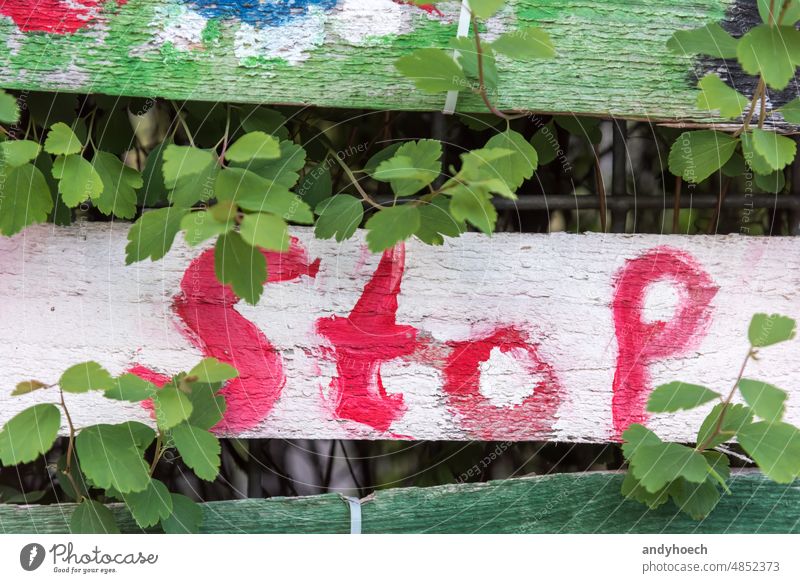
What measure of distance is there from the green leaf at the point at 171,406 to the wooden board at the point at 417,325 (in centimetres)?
7

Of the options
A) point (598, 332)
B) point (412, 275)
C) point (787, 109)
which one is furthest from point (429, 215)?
point (787, 109)

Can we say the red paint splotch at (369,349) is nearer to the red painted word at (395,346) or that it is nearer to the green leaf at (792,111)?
the red painted word at (395,346)

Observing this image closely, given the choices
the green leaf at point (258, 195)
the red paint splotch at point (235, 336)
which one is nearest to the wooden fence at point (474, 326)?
the red paint splotch at point (235, 336)

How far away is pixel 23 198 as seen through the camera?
0.56 meters

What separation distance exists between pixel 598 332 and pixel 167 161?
0.35 metres

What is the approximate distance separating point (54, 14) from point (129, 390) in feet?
0.93

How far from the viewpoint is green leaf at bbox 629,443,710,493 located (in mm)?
557

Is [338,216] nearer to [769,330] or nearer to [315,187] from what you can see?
[315,187]

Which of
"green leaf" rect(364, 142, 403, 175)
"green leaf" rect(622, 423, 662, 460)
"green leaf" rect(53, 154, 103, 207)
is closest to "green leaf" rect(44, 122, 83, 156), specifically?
"green leaf" rect(53, 154, 103, 207)

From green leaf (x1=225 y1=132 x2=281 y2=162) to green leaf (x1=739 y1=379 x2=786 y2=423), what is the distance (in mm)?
375

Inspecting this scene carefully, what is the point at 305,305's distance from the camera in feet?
2.02

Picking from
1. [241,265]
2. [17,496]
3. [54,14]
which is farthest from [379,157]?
[17,496]

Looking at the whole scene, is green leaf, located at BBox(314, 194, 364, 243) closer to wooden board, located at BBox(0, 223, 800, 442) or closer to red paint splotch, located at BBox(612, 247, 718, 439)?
wooden board, located at BBox(0, 223, 800, 442)

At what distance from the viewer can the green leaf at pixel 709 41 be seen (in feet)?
1.83
